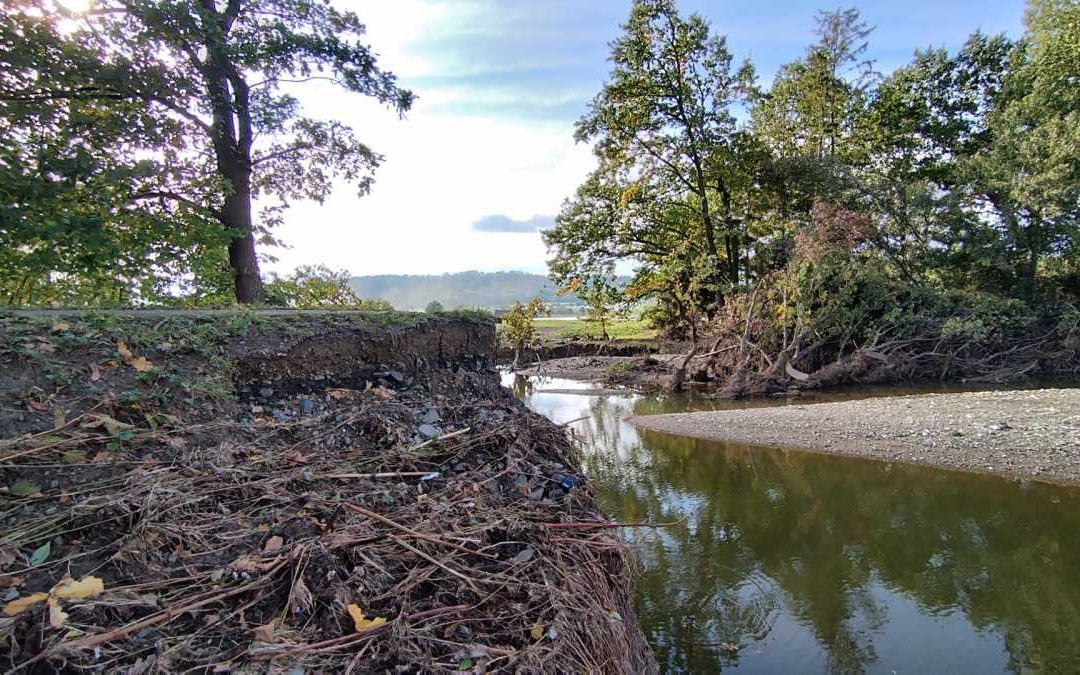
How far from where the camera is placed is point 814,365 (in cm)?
1822

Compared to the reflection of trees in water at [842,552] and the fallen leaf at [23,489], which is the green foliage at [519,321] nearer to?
the reflection of trees in water at [842,552]

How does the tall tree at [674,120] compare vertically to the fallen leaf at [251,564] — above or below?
above

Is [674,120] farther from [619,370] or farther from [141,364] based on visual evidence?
[141,364]

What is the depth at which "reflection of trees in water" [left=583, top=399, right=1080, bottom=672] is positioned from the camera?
5031 mm

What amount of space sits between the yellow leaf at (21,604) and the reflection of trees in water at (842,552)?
14.3ft

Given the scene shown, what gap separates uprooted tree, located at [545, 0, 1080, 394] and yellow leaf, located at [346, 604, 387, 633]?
16.2 meters

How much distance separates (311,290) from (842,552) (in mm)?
11006

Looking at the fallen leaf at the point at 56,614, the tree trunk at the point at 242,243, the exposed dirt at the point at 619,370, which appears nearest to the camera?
the fallen leaf at the point at 56,614

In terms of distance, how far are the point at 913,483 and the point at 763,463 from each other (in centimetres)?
235

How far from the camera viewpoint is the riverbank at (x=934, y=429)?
9086mm

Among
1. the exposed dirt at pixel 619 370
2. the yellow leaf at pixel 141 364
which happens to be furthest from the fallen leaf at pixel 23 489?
the exposed dirt at pixel 619 370

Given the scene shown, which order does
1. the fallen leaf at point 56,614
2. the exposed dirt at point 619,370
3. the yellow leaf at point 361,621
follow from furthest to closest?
the exposed dirt at point 619,370 < the yellow leaf at point 361,621 < the fallen leaf at point 56,614

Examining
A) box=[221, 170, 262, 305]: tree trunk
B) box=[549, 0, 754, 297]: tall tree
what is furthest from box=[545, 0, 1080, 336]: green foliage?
box=[221, 170, 262, 305]: tree trunk

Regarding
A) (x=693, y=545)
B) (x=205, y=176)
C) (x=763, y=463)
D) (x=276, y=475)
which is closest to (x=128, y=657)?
(x=276, y=475)
